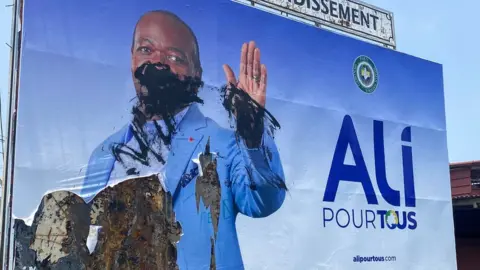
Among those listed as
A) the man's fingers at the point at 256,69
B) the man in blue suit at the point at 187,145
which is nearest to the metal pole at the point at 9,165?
the man in blue suit at the point at 187,145

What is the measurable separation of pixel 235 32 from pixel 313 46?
1.13m

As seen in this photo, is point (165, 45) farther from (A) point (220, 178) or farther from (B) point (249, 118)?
(A) point (220, 178)

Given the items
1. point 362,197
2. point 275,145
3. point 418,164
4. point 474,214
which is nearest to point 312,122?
point 275,145

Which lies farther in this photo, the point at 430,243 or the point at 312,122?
the point at 430,243

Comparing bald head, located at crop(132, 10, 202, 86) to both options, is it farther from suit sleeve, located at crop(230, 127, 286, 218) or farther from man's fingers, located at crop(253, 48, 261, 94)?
suit sleeve, located at crop(230, 127, 286, 218)

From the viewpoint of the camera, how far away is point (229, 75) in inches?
244

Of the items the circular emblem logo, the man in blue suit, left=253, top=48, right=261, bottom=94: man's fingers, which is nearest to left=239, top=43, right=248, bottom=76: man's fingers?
the man in blue suit

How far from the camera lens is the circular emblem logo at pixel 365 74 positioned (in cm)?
751

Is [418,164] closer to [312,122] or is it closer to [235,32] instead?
[312,122]

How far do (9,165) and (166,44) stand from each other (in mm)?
1848

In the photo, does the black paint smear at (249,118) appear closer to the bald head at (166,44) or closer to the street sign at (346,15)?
the bald head at (166,44)

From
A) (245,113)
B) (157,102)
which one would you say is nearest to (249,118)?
(245,113)

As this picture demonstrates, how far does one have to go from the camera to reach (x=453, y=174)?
12266 millimetres

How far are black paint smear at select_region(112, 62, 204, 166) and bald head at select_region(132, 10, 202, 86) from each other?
0.07 metres
